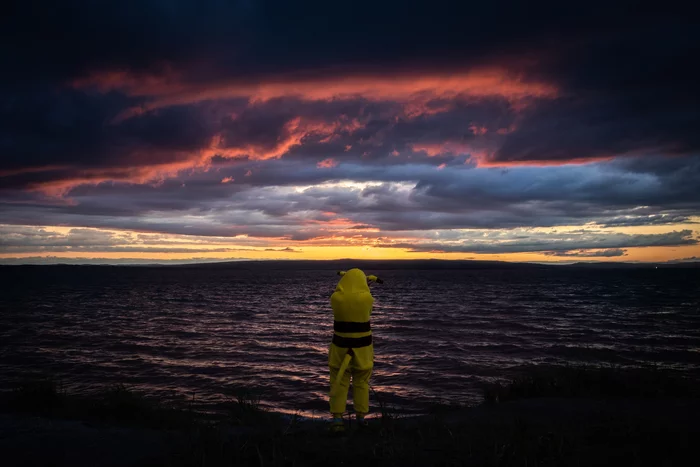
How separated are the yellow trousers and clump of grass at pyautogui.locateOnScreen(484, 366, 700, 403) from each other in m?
3.62

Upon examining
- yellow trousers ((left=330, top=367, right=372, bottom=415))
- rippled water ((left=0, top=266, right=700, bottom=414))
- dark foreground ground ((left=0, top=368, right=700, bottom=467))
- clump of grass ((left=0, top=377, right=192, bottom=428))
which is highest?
yellow trousers ((left=330, top=367, right=372, bottom=415))

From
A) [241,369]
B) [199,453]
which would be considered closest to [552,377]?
[199,453]

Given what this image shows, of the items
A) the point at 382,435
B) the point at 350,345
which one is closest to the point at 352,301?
the point at 350,345

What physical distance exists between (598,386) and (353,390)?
20.6 ft

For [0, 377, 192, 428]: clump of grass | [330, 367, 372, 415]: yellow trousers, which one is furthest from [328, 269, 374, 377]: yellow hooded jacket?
[0, 377, 192, 428]: clump of grass

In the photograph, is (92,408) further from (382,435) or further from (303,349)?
(303,349)

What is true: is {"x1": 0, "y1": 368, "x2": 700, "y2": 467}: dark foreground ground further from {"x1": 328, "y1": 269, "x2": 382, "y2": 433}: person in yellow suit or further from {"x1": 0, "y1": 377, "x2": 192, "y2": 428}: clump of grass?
{"x1": 328, "y1": 269, "x2": 382, "y2": 433}: person in yellow suit

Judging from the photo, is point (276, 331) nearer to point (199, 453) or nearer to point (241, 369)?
point (241, 369)

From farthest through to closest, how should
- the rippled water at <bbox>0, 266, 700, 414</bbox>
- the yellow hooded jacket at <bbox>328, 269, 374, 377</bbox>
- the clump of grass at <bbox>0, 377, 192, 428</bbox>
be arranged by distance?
the rippled water at <bbox>0, 266, 700, 414</bbox>, the clump of grass at <bbox>0, 377, 192, 428</bbox>, the yellow hooded jacket at <bbox>328, 269, 374, 377</bbox>

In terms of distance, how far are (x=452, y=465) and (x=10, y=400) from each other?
9.39 metres

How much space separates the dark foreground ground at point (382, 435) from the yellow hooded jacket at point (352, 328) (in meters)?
0.92

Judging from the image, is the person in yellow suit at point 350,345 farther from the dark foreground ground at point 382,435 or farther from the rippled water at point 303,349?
the rippled water at point 303,349

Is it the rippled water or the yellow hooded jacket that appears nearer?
the yellow hooded jacket

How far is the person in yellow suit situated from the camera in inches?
276
